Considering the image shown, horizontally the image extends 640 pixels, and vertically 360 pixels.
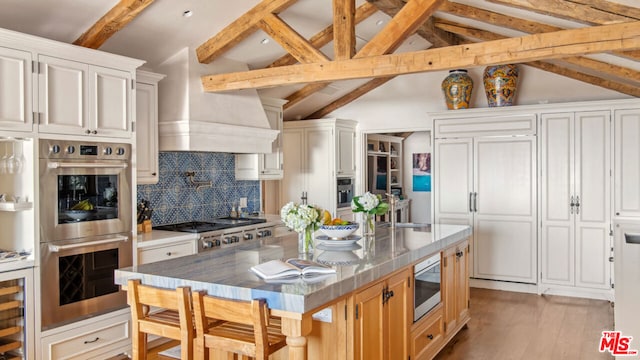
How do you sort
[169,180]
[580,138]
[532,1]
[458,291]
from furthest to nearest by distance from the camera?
1. [580,138]
2. [169,180]
3. [458,291]
4. [532,1]

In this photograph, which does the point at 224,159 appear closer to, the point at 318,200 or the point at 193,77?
the point at 193,77

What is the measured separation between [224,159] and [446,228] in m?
2.79

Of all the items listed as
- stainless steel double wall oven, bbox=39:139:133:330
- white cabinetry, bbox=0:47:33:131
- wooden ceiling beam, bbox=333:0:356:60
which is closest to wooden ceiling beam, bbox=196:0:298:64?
wooden ceiling beam, bbox=333:0:356:60

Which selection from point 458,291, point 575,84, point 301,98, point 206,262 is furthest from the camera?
point 301,98

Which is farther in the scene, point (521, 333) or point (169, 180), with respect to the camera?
point (169, 180)

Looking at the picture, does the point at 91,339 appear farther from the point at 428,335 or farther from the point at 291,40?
the point at 291,40

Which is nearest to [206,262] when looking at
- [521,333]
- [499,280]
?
[521,333]

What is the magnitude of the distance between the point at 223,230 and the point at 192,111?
3.88 ft

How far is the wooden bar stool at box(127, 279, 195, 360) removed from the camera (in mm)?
2473

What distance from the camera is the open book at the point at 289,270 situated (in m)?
2.61

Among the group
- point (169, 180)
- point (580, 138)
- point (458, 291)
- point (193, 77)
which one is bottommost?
point (458, 291)

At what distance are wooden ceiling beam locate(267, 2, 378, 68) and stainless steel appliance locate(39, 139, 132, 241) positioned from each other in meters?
2.61

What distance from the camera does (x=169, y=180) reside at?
5.38 metres

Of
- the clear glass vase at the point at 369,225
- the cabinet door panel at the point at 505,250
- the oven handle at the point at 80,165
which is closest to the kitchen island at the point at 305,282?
the clear glass vase at the point at 369,225
